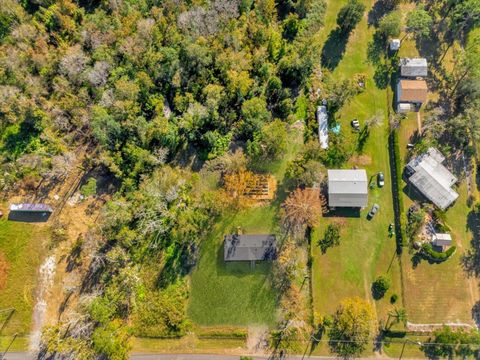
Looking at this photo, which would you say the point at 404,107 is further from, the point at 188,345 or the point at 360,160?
the point at 188,345

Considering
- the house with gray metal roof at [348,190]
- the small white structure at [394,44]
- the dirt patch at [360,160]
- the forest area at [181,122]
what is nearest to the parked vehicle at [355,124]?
the forest area at [181,122]

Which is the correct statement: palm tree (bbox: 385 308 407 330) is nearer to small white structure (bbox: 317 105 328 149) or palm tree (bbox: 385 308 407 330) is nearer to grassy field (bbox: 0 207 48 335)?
small white structure (bbox: 317 105 328 149)

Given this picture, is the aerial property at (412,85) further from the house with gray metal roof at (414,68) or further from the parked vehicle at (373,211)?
the parked vehicle at (373,211)

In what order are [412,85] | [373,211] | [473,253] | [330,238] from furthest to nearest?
[412,85] → [373,211] → [473,253] → [330,238]

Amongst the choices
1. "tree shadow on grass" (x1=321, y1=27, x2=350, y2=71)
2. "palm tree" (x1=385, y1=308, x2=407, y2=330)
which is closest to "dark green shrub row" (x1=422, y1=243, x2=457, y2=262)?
"palm tree" (x1=385, y1=308, x2=407, y2=330)

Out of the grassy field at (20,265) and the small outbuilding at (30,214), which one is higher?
the small outbuilding at (30,214)

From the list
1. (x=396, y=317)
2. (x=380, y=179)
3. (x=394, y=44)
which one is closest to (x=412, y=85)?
(x=394, y=44)
